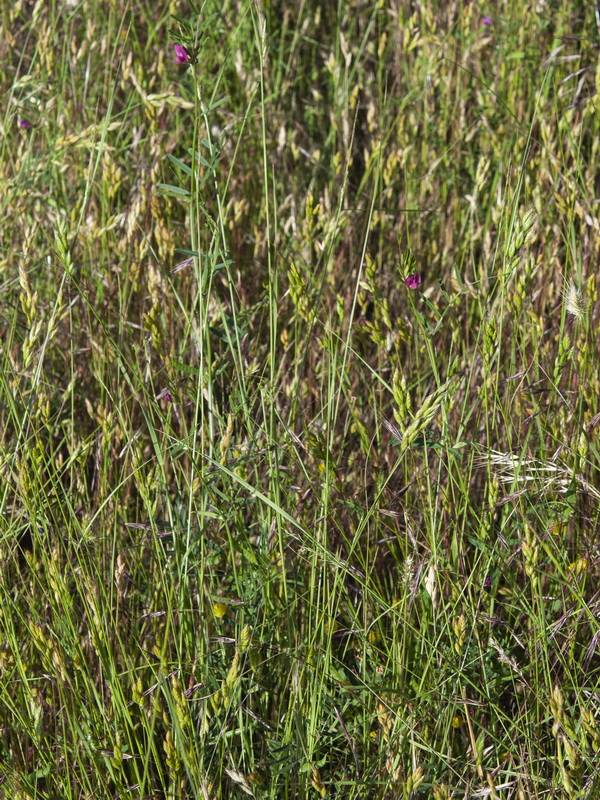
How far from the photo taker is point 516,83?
2258 millimetres

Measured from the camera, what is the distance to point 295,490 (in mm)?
1337

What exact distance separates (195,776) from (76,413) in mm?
938

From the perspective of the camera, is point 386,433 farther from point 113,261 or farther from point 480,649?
point 113,261

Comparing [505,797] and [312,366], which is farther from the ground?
[312,366]

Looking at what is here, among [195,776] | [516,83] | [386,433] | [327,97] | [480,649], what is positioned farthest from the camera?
[327,97]

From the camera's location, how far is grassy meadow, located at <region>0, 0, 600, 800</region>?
1.14 meters

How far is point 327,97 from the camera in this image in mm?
2582

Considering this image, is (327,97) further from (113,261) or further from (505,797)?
A: (505,797)

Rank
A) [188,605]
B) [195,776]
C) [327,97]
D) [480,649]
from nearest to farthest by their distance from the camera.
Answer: [195,776] → [480,649] → [188,605] → [327,97]

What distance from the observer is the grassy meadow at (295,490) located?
3.74 feet

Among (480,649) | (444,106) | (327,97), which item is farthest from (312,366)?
(327,97)

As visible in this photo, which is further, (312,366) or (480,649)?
(312,366)

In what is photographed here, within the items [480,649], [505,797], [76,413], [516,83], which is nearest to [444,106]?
[516,83]

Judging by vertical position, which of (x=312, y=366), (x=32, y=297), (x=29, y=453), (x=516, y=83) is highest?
(x=516, y=83)
